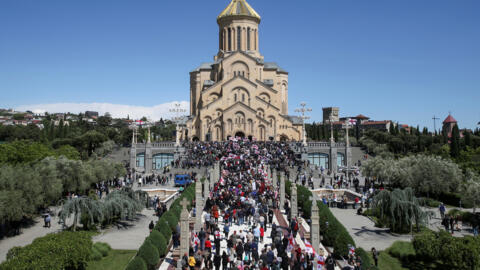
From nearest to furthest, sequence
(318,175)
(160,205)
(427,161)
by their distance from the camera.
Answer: (160,205) < (427,161) < (318,175)

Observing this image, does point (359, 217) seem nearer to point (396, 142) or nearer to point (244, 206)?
point (244, 206)

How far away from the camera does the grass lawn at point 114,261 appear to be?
1558cm

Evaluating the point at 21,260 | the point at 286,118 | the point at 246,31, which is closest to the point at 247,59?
the point at 246,31

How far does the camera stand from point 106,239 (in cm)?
1964

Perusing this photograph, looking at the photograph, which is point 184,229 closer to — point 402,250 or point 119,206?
point 119,206

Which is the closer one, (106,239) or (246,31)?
(106,239)

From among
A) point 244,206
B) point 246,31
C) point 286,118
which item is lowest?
point 244,206

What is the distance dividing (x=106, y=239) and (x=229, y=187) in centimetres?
836

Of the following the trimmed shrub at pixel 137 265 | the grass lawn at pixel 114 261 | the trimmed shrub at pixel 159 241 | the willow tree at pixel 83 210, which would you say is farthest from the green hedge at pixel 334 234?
the willow tree at pixel 83 210

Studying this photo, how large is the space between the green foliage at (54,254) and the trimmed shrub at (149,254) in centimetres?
238

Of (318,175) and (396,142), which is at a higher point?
(396,142)

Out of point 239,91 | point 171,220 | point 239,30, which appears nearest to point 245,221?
point 171,220

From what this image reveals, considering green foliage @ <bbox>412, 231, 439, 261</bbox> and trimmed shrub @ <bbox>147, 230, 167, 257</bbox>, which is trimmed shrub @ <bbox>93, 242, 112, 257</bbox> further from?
green foliage @ <bbox>412, 231, 439, 261</bbox>

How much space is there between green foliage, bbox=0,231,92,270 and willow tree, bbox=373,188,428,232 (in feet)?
46.9
